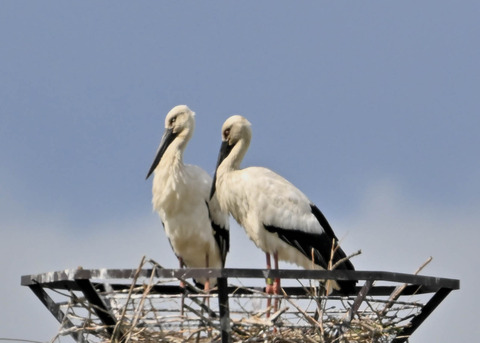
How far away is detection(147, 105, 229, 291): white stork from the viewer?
10172mm

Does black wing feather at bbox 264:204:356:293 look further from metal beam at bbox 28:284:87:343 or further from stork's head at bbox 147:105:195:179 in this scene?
metal beam at bbox 28:284:87:343

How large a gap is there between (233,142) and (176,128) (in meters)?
0.99

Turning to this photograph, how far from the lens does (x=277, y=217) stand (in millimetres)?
9047

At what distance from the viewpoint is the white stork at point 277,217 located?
29.3 ft

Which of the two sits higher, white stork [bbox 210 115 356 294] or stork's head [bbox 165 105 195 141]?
stork's head [bbox 165 105 195 141]

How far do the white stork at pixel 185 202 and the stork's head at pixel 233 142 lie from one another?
1.79 ft

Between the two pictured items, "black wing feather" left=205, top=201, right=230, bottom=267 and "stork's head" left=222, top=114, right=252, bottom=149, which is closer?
"stork's head" left=222, top=114, right=252, bottom=149

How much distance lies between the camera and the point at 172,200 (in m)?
10.2

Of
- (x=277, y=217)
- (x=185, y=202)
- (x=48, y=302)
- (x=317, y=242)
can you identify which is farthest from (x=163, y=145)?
(x=48, y=302)

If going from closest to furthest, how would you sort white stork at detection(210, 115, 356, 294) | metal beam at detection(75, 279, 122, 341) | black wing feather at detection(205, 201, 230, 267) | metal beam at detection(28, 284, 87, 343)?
1. metal beam at detection(75, 279, 122, 341)
2. metal beam at detection(28, 284, 87, 343)
3. white stork at detection(210, 115, 356, 294)
4. black wing feather at detection(205, 201, 230, 267)

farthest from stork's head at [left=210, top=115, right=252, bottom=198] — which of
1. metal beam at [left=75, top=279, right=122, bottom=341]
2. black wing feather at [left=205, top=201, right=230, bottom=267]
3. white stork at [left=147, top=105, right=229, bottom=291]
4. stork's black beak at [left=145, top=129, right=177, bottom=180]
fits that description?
metal beam at [left=75, top=279, right=122, bottom=341]

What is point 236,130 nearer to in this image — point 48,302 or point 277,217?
point 277,217

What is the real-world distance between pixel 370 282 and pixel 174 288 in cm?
203

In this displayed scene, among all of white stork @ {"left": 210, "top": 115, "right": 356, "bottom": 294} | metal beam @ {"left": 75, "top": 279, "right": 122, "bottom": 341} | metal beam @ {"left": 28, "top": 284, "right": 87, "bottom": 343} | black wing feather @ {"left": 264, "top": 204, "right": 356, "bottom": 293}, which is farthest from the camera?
white stork @ {"left": 210, "top": 115, "right": 356, "bottom": 294}
